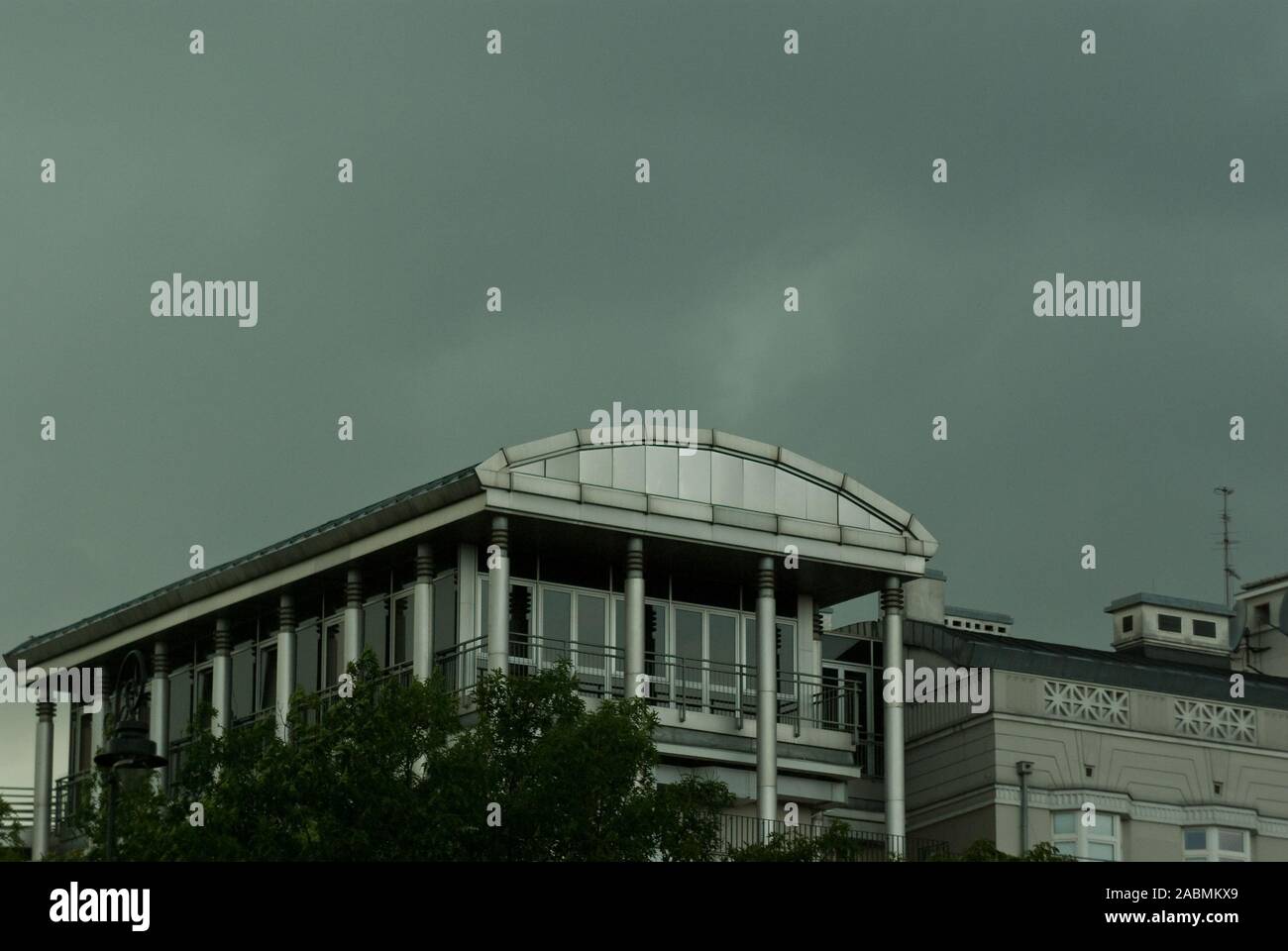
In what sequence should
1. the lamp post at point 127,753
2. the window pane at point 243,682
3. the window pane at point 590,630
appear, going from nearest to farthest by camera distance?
the lamp post at point 127,753
the window pane at point 590,630
the window pane at point 243,682

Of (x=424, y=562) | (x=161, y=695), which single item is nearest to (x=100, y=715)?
(x=161, y=695)

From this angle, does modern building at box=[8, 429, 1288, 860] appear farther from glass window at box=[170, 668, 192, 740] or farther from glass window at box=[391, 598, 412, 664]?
glass window at box=[170, 668, 192, 740]

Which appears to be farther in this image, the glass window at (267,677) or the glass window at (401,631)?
the glass window at (267,677)

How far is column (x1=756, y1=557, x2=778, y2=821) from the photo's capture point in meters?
51.2

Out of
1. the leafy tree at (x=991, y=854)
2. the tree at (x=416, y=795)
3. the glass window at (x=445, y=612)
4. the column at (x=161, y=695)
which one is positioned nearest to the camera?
the tree at (x=416, y=795)

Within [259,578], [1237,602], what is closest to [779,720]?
[259,578]

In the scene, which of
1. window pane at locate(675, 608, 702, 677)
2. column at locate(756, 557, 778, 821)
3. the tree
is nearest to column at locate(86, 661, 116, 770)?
window pane at locate(675, 608, 702, 677)

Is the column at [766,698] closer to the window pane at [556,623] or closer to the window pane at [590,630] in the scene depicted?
the window pane at [590,630]

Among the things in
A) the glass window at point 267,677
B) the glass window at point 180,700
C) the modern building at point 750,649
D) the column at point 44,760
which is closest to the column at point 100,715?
the column at point 44,760

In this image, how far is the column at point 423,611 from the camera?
50.2 m

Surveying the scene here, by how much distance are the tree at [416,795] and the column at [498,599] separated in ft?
28.5

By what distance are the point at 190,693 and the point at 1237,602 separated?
33622 millimetres
